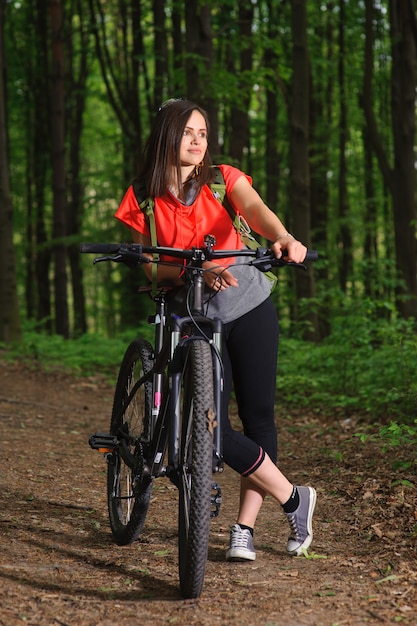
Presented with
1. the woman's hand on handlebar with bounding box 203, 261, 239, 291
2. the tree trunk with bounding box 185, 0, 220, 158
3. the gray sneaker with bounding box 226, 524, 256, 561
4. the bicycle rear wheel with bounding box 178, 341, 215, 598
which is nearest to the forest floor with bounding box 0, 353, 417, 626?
the gray sneaker with bounding box 226, 524, 256, 561

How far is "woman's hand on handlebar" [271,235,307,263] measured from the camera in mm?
3393

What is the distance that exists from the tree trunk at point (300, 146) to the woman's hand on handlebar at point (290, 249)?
9.49 meters

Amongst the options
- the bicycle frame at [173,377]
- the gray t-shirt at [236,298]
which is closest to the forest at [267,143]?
the gray t-shirt at [236,298]

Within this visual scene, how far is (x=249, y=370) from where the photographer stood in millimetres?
3859

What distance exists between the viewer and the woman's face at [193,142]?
3775 mm

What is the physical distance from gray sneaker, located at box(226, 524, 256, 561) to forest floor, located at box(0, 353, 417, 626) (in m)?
0.04

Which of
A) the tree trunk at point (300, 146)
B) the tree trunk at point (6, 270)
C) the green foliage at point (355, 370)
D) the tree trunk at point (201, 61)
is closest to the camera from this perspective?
the green foliage at point (355, 370)

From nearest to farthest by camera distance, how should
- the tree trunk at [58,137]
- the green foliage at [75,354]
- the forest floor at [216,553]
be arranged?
the forest floor at [216,553]
the green foliage at [75,354]
the tree trunk at [58,137]

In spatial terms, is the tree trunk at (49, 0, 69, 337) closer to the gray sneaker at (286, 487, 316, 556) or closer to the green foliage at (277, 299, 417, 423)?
the green foliage at (277, 299, 417, 423)

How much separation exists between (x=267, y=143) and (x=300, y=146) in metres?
8.97

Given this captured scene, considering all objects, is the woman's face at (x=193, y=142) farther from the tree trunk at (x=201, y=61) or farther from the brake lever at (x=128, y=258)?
the tree trunk at (x=201, y=61)

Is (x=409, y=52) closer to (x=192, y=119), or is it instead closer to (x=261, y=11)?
(x=261, y=11)

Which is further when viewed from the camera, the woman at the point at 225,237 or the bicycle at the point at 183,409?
the woman at the point at 225,237

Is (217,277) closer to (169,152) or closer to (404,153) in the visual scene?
(169,152)
